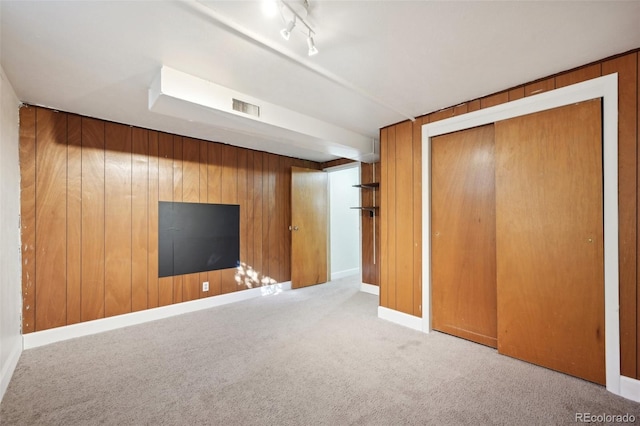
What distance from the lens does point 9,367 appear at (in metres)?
2.19

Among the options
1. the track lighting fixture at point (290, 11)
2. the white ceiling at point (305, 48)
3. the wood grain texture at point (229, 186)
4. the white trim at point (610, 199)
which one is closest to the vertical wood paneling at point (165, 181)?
the wood grain texture at point (229, 186)

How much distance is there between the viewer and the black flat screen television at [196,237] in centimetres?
362

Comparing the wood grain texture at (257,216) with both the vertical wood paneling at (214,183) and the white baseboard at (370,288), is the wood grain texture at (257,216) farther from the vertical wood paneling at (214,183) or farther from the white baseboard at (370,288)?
the white baseboard at (370,288)

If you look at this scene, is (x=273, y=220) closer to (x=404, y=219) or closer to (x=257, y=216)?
(x=257, y=216)

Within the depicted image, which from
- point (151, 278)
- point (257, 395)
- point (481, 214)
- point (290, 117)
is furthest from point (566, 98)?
point (151, 278)

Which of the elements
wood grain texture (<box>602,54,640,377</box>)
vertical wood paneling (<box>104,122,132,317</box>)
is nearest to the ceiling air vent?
vertical wood paneling (<box>104,122,132,317</box>)

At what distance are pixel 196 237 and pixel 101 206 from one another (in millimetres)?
1131

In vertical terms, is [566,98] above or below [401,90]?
below

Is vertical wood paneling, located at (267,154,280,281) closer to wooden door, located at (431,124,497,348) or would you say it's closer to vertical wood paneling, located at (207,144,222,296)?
vertical wood paneling, located at (207,144,222,296)

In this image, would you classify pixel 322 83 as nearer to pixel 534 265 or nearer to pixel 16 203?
pixel 534 265

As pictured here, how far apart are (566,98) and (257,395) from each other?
324cm

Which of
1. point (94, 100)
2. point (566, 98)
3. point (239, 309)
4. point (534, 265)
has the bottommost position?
point (239, 309)

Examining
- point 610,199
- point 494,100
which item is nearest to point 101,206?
point 494,100

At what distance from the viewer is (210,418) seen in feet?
5.68
